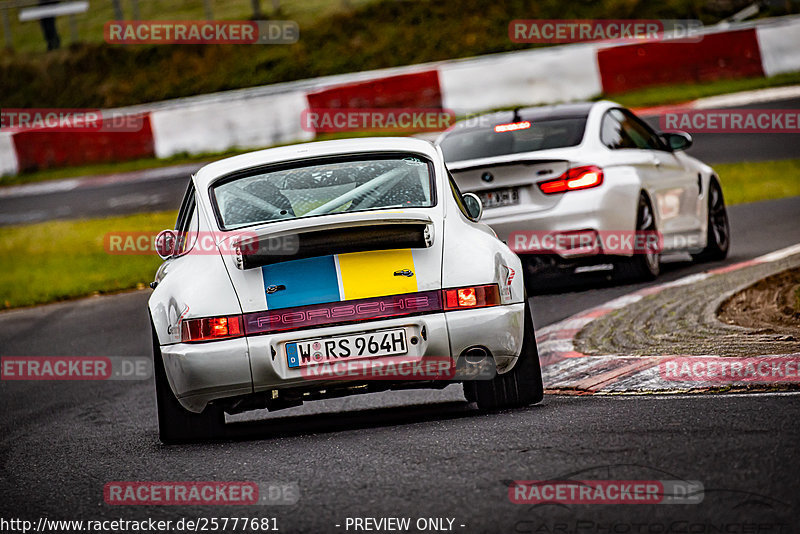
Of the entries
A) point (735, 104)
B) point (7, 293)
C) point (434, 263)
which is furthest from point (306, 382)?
point (735, 104)

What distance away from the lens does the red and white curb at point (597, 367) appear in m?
6.83

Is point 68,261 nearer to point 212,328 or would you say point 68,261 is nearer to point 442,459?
point 212,328

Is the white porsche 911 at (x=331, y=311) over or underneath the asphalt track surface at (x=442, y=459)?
over

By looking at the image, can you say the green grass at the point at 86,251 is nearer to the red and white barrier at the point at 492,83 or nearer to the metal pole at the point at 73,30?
the red and white barrier at the point at 492,83

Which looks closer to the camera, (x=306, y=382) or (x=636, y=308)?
(x=306, y=382)

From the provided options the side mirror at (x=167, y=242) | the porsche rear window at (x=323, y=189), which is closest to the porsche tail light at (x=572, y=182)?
the porsche rear window at (x=323, y=189)

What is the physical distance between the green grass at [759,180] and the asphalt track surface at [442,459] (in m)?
9.39

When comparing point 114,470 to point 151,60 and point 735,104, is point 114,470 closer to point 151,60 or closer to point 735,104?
point 735,104

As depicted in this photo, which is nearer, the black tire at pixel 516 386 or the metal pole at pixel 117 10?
the black tire at pixel 516 386

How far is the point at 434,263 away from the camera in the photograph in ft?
20.0

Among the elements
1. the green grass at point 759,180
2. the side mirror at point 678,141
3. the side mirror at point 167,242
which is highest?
the side mirror at point 167,242

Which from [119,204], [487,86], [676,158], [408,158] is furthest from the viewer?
[487,86]

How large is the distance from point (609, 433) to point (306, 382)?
1413 millimetres

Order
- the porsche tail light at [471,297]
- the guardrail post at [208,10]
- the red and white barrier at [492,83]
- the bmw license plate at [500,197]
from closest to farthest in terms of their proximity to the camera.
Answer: the porsche tail light at [471,297]
the bmw license plate at [500,197]
the red and white barrier at [492,83]
the guardrail post at [208,10]
